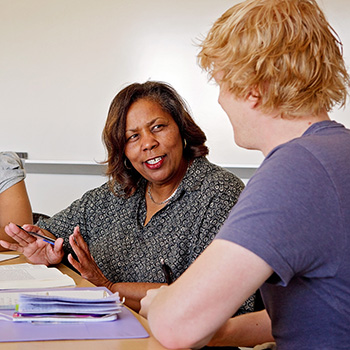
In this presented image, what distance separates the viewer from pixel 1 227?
224 cm

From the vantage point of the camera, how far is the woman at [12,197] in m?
2.26

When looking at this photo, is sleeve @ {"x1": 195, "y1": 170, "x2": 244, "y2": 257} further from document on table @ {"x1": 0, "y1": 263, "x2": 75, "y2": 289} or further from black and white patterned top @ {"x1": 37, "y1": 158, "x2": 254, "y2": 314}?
document on table @ {"x1": 0, "y1": 263, "x2": 75, "y2": 289}

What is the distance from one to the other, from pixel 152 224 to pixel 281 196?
1.19 m

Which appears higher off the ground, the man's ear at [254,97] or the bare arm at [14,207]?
the man's ear at [254,97]

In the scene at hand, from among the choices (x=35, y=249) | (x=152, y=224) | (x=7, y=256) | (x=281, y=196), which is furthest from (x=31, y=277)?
(x=281, y=196)

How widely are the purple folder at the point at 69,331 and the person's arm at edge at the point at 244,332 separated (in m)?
0.18

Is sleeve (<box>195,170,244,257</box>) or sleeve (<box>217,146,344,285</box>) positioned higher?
sleeve (<box>217,146,344,285</box>)

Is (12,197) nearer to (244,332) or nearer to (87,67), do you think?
(244,332)

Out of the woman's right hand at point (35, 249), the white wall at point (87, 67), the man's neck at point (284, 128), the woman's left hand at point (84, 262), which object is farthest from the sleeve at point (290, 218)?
the white wall at point (87, 67)

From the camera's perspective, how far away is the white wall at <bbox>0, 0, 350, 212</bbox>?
12.1 feet

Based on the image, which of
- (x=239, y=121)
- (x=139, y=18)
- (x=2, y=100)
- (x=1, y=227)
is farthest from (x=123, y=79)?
(x=239, y=121)

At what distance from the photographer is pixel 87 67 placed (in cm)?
379

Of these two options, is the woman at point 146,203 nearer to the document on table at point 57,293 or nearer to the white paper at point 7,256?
the white paper at point 7,256

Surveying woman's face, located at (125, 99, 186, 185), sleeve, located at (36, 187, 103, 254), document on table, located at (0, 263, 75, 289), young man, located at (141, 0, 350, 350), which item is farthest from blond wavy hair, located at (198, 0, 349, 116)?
sleeve, located at (36, 187, 103, 254)
